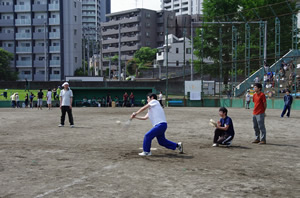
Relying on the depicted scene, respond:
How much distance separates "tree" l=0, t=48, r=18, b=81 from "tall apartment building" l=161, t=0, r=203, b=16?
273 feet

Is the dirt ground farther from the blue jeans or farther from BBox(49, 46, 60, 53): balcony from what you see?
BBox(49, 46, 60, 53): balcony

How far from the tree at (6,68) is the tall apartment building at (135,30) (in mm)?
36610

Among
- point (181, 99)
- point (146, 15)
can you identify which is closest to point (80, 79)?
point (181, 99)

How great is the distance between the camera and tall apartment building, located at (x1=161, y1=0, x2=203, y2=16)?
133 meters

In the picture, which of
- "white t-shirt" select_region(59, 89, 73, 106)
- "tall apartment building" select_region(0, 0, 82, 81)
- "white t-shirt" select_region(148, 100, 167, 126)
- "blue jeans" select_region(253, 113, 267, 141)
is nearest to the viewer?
"white t-shirt" select_region(148, 100, 167, 126)

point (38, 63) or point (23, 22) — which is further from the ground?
point (23, 22)

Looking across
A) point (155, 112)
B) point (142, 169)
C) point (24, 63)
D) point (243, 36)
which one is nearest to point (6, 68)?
point (24, 63)

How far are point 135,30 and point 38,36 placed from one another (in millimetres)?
33334

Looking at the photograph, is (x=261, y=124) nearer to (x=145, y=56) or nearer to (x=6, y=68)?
(x=6, y=68)

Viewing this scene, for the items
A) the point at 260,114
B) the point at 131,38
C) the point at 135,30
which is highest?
the point at 135,30

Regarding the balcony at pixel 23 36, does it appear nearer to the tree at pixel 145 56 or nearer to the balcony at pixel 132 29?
the tree at pixel 145 56

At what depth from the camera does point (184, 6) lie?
13788 centimetres

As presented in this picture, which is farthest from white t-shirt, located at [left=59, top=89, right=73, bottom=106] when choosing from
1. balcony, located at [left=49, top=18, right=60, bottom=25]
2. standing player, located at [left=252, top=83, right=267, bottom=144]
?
balcony, located at [left=49, top=18, right=60, bottom=25]

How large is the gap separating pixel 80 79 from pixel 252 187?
44474mm
